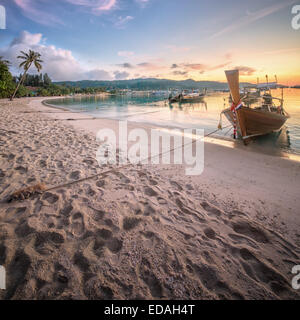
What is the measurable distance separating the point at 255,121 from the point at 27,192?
1066 centimetres

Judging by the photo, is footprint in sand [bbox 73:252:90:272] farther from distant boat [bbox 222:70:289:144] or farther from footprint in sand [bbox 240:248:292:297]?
distant boat [bbox 222:70:289:144]

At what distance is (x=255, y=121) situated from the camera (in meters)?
8.89

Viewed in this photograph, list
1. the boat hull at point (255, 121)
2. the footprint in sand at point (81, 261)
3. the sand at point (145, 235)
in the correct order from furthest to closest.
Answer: the boat hull at point (255, 121), the footprint in sand at point (81, 261), the sand at point (145, 235)

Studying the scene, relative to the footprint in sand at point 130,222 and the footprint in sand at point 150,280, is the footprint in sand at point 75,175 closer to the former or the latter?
the footprint in sand at point 130,222

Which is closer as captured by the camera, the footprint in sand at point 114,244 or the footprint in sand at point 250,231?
the footprint in sand at point 114,244

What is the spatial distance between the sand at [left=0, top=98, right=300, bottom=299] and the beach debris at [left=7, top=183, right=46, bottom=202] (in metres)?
0.11

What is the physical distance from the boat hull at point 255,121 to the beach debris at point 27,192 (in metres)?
9.32

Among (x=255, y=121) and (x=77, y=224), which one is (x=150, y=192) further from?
(x=255, y=121)

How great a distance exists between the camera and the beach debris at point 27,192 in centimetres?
291

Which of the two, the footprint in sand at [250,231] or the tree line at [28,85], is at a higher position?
the tree line at [28,85]

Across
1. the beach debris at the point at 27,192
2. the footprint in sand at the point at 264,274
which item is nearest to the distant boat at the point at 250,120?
the footprint in sand at the point at 264,274

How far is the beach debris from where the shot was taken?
2.91 m

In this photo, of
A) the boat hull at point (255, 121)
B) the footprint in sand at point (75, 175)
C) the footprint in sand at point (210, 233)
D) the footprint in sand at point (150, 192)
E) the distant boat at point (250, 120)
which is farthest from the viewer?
the boat hull at point (255, 121)

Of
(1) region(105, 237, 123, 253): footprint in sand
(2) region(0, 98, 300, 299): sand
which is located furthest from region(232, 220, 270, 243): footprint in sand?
(1) region(105, 237, 123, 253): footprint in sand
